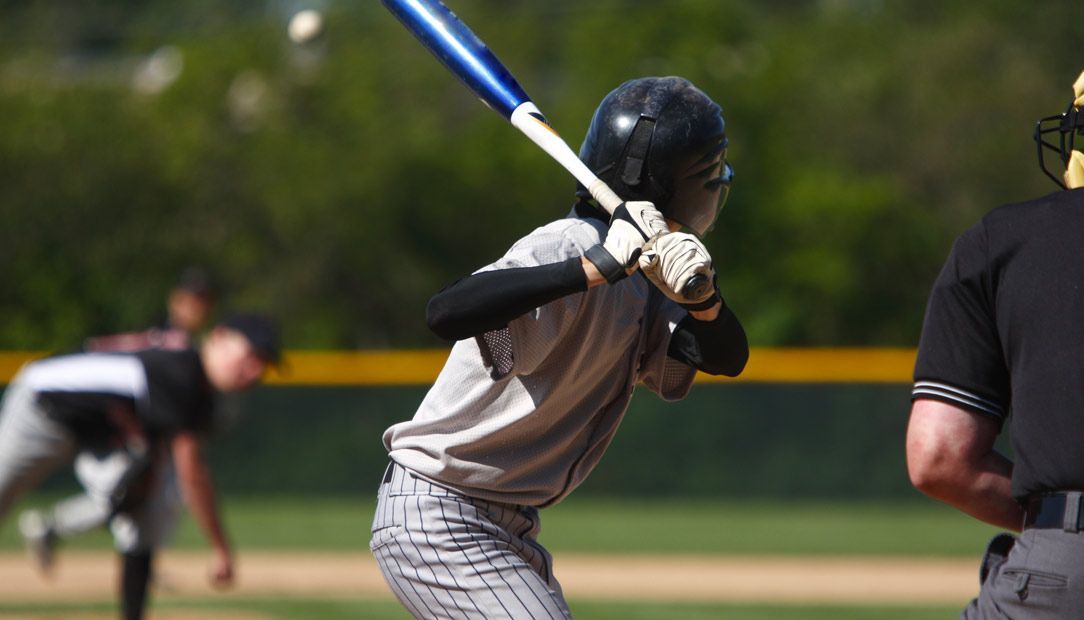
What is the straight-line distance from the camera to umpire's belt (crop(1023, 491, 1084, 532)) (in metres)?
2.26

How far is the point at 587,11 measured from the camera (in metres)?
30.4

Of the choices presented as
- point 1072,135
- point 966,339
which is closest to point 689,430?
point 1072,135

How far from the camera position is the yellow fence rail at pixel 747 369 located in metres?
12.8

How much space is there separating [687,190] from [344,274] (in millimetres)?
20112

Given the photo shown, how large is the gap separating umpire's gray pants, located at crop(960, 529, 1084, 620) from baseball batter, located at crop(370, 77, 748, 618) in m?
0.71

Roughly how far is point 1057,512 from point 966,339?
32 cm

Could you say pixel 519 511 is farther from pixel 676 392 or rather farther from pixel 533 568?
pixel 676 392

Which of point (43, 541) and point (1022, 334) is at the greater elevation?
point (1022, 334)

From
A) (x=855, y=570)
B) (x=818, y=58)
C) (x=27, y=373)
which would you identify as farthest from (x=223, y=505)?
(x=818, y=58)

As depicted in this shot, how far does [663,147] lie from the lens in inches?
114

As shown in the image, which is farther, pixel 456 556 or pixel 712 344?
pixel 712 344

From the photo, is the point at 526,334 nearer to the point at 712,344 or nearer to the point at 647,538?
the point at 712,344

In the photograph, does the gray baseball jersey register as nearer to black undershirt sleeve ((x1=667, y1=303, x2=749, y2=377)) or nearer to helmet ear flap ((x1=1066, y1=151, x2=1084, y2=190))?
black undershirt sleeve ((x1=667, y1=303, x2=749, y2=377))

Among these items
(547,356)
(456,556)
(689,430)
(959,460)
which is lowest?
(456,556)
